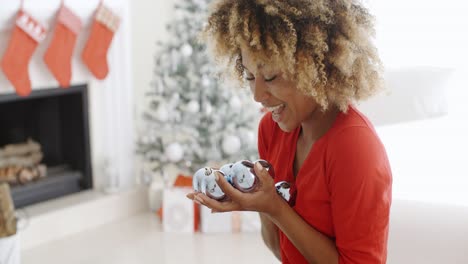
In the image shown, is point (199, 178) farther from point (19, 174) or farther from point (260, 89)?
point (19, 174)

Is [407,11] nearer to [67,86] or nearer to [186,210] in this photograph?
[186,210]

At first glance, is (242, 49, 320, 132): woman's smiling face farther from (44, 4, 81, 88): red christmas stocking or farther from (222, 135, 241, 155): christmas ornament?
(44, 4, 81, 88): red christmas stocking

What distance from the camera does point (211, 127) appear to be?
3.18m

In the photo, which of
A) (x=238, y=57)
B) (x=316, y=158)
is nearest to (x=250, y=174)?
(x=316, y=158)

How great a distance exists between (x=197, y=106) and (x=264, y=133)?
5.40 feet

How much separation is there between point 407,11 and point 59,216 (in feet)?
6.75

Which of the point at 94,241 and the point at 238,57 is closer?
the point at 238,57

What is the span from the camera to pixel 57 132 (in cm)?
353

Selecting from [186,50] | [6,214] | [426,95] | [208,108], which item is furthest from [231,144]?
[6,214]

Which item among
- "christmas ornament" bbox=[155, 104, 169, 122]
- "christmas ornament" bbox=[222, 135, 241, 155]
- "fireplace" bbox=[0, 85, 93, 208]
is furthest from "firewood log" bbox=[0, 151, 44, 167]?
"christmas ornament" bbox=[222, 135, 241, 155]

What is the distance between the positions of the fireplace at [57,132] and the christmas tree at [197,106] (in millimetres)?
441

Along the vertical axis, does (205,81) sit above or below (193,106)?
above

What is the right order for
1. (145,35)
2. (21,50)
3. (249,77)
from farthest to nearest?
(145,35)
(21,50)
(249,77)

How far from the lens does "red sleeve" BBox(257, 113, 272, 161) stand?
1527mm
